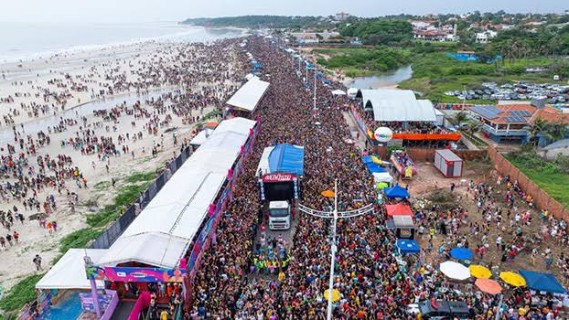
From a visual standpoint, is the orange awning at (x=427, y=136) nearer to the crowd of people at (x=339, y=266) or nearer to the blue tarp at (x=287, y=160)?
the crowd of people at (x=339, y=266)

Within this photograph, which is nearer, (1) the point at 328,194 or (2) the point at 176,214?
(2) the point at 176,214

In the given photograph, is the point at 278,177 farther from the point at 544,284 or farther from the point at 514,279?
the point at 544,284

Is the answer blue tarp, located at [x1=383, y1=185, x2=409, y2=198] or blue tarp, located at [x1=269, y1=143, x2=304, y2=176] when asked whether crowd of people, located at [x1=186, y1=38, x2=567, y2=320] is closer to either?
blue tarp, located at [x1=383, y1=185, x2=409, y2=198]

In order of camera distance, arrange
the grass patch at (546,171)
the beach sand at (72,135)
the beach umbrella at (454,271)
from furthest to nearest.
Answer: the grass patch at (546,171)
the beach sand at (72,135)
the beach umbrella at (454,271)

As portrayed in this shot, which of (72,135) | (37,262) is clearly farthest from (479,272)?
(72,135)

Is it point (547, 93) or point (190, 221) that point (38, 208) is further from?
point (547, 93)

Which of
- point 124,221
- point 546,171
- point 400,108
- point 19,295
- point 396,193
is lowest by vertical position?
point 19,295

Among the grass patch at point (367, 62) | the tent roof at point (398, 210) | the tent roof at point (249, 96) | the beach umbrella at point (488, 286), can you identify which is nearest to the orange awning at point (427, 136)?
the tent roof at point (249, 96)
